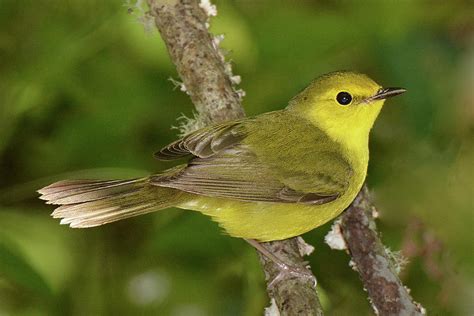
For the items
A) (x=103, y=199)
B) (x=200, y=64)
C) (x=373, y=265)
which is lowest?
(x=373, y=265)

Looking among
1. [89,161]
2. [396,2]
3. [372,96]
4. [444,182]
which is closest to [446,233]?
[444,182]

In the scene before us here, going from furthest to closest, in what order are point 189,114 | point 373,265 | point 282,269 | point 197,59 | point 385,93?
point 189,114 < point 385,93 < point 197,59 < point 282,269 < point 373,265

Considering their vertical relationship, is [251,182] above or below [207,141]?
below

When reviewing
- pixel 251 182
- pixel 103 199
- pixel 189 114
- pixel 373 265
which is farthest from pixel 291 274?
pixel 189 114

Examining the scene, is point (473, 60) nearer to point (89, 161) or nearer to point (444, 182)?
point (444, 182)

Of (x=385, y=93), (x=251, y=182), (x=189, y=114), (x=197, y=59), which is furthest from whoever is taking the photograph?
(x=189, y=114)

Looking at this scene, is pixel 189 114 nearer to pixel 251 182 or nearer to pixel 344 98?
pixel 344 98

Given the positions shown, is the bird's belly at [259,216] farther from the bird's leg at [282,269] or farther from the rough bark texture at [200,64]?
the rough bark texture at [200,64]
